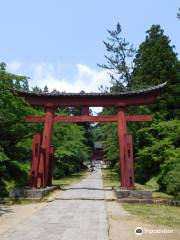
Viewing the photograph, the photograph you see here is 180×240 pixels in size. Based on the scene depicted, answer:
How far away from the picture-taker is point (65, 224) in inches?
517

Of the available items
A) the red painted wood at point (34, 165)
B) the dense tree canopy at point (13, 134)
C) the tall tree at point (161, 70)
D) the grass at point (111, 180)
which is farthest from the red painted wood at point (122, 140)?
the tall tree at point (161, 70)

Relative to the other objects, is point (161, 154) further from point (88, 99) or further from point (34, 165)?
point (34, 165)

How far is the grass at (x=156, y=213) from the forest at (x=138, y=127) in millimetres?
3318

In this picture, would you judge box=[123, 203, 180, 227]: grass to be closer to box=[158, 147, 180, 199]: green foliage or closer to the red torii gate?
box=[158, 147, 180, 199]: green foliage

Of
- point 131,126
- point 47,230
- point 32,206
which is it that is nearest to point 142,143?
point 131,126

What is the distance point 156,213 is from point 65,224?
4.91 meters

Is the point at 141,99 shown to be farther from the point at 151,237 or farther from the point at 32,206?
the point at 151,237

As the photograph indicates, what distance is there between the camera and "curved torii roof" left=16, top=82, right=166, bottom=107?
81.8 feet

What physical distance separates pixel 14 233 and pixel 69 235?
1.53 meters

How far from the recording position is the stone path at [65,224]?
10969mm

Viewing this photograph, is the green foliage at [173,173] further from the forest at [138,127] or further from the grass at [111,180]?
the grass at [111,180]

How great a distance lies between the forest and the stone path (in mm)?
3715

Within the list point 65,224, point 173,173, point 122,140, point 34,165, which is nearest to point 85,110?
point 122,140

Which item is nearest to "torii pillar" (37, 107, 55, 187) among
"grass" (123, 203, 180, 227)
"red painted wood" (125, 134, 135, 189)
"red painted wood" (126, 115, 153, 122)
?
"red painted wood" (126, 115, 153, 122)
